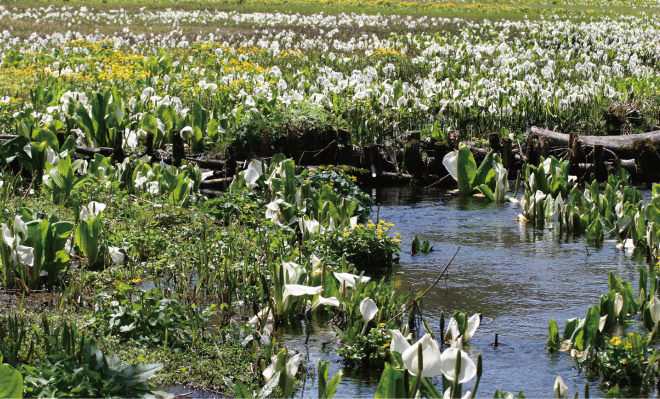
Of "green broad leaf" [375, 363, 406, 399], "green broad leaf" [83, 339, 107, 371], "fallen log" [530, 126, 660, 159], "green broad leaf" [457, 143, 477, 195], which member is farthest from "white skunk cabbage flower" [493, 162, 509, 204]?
"green broad leaf" [83, 339, 107, 371]

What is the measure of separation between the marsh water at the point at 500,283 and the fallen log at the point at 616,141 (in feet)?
3.90

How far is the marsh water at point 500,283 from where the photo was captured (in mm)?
4578

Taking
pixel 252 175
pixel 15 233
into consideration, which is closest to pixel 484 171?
pixel 252 175

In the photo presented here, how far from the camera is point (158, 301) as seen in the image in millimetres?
4707

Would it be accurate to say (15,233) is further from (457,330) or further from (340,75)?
(340,75)

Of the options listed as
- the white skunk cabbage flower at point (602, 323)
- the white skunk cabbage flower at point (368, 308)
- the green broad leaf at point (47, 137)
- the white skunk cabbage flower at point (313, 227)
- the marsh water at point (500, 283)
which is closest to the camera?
the white skunk cabbage flower at point (368, 308)

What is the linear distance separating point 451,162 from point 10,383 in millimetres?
7918

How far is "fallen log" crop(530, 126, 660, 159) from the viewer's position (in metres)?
11.0

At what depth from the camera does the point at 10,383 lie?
318 centimetres

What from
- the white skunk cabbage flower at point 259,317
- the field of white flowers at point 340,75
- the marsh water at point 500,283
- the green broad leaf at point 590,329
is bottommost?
the marsh water at point 500,283

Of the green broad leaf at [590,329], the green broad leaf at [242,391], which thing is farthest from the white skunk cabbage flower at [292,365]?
the green broad leaf at [590,329]

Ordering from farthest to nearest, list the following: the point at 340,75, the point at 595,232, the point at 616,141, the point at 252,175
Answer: the point at 340,75 → the point at 616,141 → the point at 252,175 → the point at 595,232

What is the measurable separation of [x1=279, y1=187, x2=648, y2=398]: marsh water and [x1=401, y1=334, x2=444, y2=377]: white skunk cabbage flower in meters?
1.12

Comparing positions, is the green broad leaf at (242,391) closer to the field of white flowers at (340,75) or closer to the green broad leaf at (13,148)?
the green broad leaf at (13,148)
